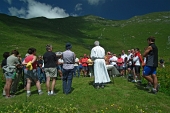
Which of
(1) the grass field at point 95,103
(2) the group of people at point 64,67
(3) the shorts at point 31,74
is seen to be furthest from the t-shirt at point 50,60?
(1) the grass field at point 95,103

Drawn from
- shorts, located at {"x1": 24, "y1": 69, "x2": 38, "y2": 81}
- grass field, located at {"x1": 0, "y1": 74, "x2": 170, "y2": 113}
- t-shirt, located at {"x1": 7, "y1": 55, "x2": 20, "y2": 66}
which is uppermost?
t-shirt, located at {"x1": 7, "y1": 55, "x2": 20, "y2": 66}

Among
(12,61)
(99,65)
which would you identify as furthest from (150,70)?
(12,61)

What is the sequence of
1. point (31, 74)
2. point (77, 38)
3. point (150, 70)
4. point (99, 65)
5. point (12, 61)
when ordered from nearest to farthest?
point (150, 70) < point (31, 74) < point (12, 61) < point (99, 65) < point (77, 38)

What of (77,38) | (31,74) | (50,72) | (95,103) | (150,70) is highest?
(77,38)

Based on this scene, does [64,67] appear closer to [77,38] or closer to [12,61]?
[12,61]

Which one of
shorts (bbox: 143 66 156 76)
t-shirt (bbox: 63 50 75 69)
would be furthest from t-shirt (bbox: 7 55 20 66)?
shorts (bbox: 143 66 156 76)

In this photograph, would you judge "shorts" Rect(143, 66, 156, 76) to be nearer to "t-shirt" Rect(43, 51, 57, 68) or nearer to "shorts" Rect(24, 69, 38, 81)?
"t-shirt" Rect(43, 51, 57, 68)

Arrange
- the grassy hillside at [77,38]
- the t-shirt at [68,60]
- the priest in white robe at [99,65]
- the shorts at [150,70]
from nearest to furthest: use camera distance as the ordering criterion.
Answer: the shorts at [150,70] < the t-shirt at [68,60] < the priest in white robe at [99,65] < the grassy hillside at [77,38]

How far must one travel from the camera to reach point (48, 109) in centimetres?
848

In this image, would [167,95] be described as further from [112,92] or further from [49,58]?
[49,58]

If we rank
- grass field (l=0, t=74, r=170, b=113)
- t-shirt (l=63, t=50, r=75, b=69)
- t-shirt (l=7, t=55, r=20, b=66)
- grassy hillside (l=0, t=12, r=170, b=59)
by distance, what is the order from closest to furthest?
grass field (l=0, t=74, r=170, b=113)
t-shirt (l=63, t=50, r=75, b=69)
t-shirt (l=7, t=55, r=20, b=66)
grassy hillside (l=0, t=12, r=170, b=59)

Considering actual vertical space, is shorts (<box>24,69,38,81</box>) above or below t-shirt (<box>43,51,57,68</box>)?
below

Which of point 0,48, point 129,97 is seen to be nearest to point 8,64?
point 129,97

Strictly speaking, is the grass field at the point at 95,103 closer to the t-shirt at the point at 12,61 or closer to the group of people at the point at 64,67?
the group of people at the point at 64,67
